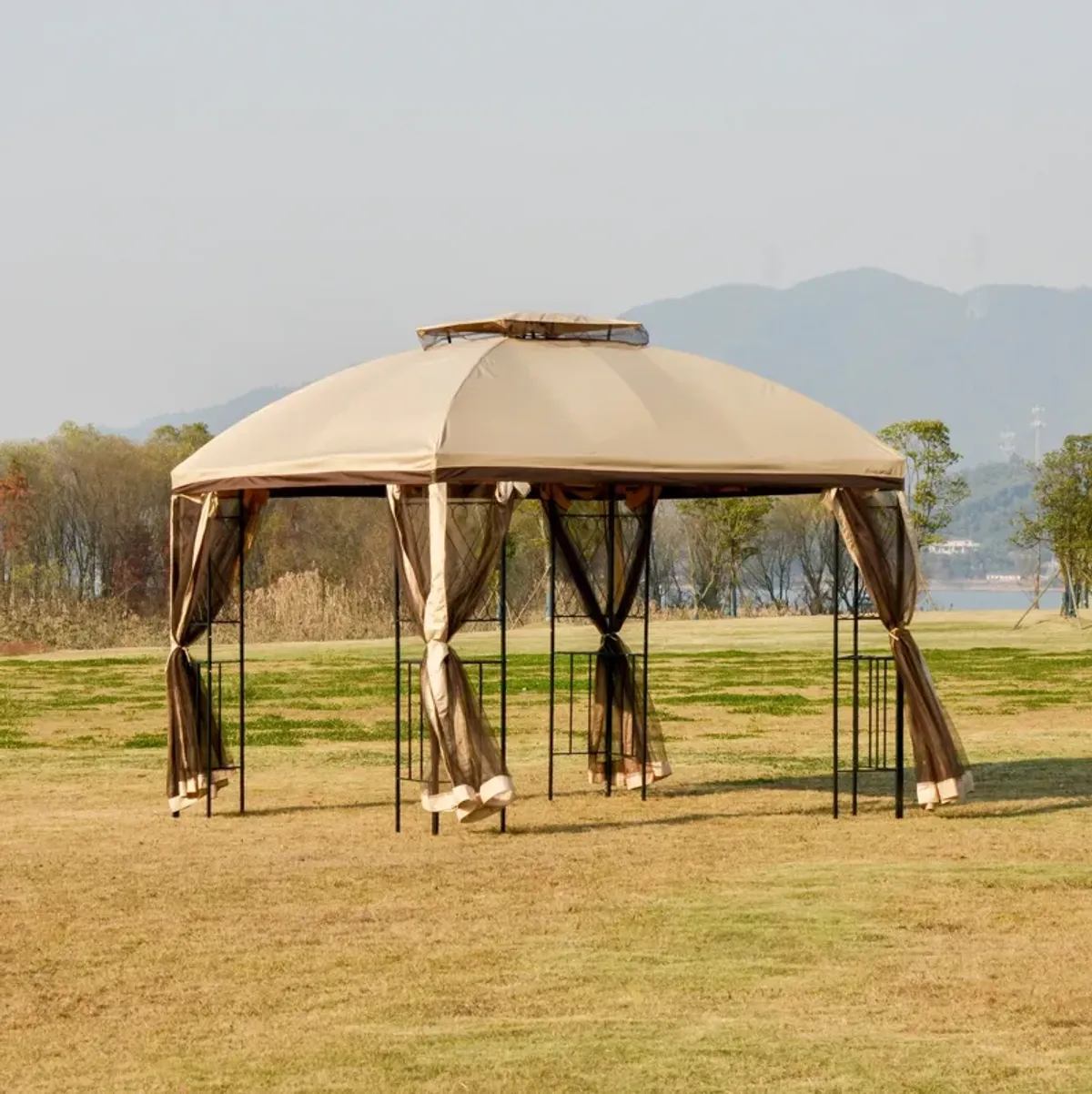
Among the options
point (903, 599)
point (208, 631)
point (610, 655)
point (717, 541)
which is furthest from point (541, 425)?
point (717, 541)

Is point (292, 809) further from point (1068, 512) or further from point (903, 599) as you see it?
point (1068, 512)

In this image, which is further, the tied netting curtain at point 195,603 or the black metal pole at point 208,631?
the tied netting curtain at point 195,603

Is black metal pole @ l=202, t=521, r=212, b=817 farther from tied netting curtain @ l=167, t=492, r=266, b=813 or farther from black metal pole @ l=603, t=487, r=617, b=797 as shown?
black metal pole @ l=603, t=487, r=617, b=797

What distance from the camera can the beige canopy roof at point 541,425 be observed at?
12430mm

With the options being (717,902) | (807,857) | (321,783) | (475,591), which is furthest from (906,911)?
(321,783)

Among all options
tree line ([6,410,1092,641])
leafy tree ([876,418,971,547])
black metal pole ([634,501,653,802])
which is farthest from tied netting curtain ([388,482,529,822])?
leafy tree ([876,418,971,547])

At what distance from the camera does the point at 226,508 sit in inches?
568

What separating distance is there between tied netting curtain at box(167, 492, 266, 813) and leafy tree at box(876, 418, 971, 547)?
38.9 metres

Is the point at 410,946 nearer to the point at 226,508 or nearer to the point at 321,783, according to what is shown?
the point at 226,508

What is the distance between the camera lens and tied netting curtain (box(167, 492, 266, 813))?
14.1 meters

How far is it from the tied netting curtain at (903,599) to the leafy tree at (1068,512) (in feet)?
109

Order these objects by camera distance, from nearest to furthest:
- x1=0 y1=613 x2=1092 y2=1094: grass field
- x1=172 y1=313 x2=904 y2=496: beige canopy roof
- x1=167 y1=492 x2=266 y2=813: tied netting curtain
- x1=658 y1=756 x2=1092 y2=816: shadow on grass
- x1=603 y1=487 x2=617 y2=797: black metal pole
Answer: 1. x1=0 y1=613 x2=1092 y2=1094: grass field
2. x1=172 y1=313 x2=904 y2=496: beige canopy roof
3. x1=167 y1=492 x2=266 y2=813: tied netting curtain
4. x1=658 y1=756 x2=1092 y2=816: shadow on grass
5. x1=603 y1=487 x2=617 y2=797: black metal pole

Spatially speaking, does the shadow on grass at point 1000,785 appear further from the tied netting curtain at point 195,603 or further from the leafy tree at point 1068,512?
the leafy tree at point 1068,512

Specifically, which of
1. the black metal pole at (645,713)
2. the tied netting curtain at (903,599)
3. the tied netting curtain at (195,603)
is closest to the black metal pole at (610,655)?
the black metal pole at (645,713)
